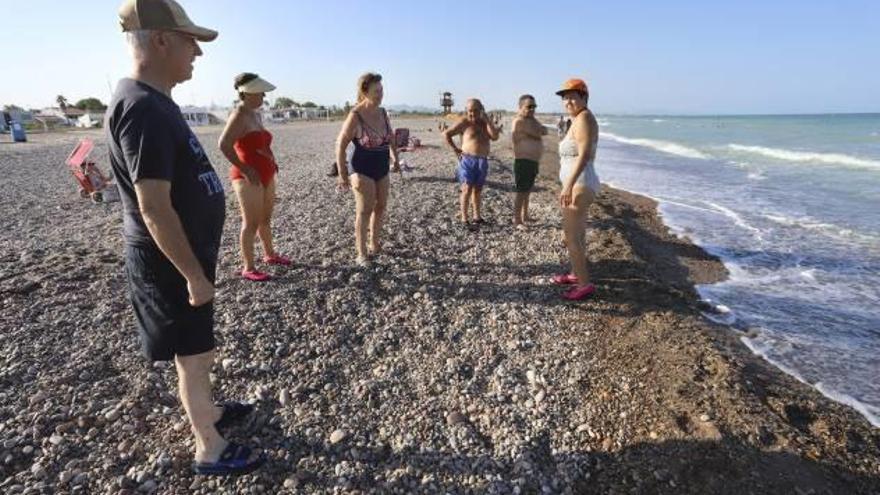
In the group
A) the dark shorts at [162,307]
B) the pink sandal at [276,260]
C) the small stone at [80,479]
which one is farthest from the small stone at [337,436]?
the pink sandal at [276,260]

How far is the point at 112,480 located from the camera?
8.98 feet

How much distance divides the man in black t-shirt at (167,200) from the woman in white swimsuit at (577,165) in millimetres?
3374

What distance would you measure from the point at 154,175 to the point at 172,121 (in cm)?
26

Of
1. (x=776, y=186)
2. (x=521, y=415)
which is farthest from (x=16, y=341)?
(x=776, y=186)

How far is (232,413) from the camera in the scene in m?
3.24

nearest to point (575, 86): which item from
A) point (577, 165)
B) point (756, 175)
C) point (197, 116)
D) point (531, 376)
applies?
point (577, 165)

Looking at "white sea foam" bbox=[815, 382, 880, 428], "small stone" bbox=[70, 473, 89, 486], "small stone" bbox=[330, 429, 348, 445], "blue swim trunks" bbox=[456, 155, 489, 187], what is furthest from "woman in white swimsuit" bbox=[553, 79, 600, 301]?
"small stone" bbox=[70, 473, 89, 486]

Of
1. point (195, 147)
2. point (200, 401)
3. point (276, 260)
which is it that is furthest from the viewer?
point (276, 260)

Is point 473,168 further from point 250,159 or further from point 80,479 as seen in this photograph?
point 80,479

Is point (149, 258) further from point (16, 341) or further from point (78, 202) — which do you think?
point (78, 202)

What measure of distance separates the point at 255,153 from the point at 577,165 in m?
3.23

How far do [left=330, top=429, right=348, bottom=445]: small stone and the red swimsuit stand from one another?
9.79 feet

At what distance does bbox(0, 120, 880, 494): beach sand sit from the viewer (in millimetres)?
2879

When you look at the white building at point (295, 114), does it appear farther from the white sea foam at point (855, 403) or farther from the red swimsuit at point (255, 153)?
the white sea foam at point (855, 403)
